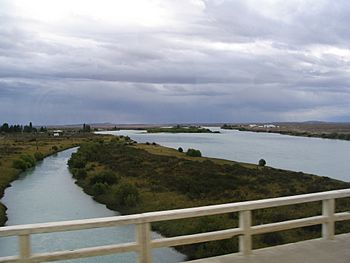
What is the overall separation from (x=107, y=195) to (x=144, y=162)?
23900 millimetres

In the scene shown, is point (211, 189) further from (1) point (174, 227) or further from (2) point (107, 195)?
(1) point (174, 227)

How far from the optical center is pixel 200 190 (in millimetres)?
38969

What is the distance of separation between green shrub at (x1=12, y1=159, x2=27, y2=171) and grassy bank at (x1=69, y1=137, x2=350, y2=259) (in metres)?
6.53

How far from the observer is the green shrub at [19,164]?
196 feet

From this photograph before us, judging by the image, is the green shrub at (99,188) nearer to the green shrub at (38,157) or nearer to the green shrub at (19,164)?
the green shrub at (19,164)

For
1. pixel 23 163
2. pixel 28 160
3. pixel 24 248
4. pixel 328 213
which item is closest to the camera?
pixel 24 248

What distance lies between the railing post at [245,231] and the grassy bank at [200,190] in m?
13.9

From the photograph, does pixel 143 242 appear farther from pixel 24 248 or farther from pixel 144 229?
pixel 24 248

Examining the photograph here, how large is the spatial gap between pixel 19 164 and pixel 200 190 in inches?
1213

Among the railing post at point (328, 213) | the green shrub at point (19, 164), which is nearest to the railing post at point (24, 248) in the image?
the railing post at point (328, 213)

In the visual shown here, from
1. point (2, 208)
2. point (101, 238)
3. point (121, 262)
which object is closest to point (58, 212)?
point (2, 208)

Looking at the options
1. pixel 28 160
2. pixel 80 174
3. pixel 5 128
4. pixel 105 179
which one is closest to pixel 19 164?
pixel 28 160

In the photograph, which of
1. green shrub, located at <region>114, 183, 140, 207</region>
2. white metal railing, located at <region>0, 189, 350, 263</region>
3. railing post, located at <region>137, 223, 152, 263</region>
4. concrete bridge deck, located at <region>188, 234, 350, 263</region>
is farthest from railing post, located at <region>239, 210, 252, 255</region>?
green shrub, located at <region>114, 183, 140, 207</region>

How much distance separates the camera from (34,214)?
3338 centimetres
